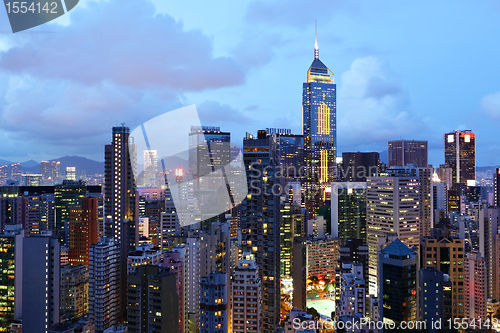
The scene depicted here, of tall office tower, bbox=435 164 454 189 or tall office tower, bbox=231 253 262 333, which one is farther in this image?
tall office tower, bbox=435 164 454 189

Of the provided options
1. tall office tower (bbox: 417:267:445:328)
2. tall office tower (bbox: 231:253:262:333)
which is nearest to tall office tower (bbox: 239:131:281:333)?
tall office tower (bbox: 231:253:262:333)

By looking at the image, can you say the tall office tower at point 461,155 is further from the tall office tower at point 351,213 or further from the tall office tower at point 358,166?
the tall office tower at point 351,213

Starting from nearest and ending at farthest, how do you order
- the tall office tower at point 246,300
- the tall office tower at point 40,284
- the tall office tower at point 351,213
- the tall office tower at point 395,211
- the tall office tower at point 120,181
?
the tall office tower at point 246,300 < the tall office tower at point 40,284 < the tall office tower at point 120,181 < the tall office tower at point 395,211 < the tall office tower at point 351,213

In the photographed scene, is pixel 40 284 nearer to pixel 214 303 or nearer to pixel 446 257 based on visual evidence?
pixel 214 303

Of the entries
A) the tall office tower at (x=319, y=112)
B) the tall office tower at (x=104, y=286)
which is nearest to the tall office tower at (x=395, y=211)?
the tall office tower at (x=104, y=286)

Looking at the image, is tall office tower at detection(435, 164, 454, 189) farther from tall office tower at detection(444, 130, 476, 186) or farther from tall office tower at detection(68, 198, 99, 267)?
tall office tower at detection(68, 198, 99, 267)

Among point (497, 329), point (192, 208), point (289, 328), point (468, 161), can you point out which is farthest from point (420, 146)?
point (289, 328)

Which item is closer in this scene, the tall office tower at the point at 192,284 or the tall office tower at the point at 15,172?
the tall office tower at the point at 192,284
